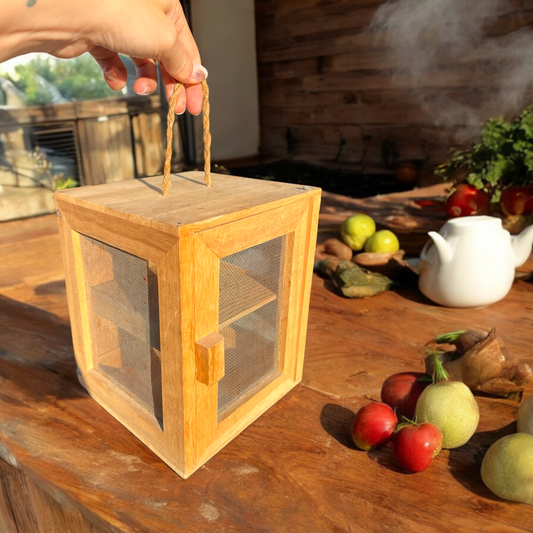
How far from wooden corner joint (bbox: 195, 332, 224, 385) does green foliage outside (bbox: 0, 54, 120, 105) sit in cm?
316

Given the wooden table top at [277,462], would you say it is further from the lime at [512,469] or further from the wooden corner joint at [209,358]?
the wooden corner joint at [209,358]

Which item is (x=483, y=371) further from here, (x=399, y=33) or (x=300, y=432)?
(x=399, y=33)

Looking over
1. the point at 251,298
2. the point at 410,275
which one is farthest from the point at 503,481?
the point at 410,275

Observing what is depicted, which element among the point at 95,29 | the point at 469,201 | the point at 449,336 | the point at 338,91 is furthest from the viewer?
the point at 338,91

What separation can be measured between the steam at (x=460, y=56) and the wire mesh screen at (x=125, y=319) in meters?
3.56

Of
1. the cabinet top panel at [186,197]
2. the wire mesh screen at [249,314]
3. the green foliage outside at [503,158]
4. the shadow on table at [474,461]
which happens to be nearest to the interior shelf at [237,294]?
the wire mesh screen at [249,314]

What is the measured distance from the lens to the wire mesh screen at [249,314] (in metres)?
0.95

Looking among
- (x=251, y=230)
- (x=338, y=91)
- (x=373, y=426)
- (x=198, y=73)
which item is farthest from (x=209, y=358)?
(x=338, y=91)

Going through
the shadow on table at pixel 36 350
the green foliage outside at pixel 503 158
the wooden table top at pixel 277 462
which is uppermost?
the green foliage outside at pixel 503 158

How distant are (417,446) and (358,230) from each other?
3.94ft

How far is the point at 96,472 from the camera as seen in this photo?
95 centimetres

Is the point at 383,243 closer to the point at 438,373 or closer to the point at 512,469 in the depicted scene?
the point at 438,373

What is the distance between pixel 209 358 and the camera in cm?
86

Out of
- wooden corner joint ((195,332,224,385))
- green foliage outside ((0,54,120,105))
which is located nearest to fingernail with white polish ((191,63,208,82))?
wooden corner joint ((195,332,224,385))
